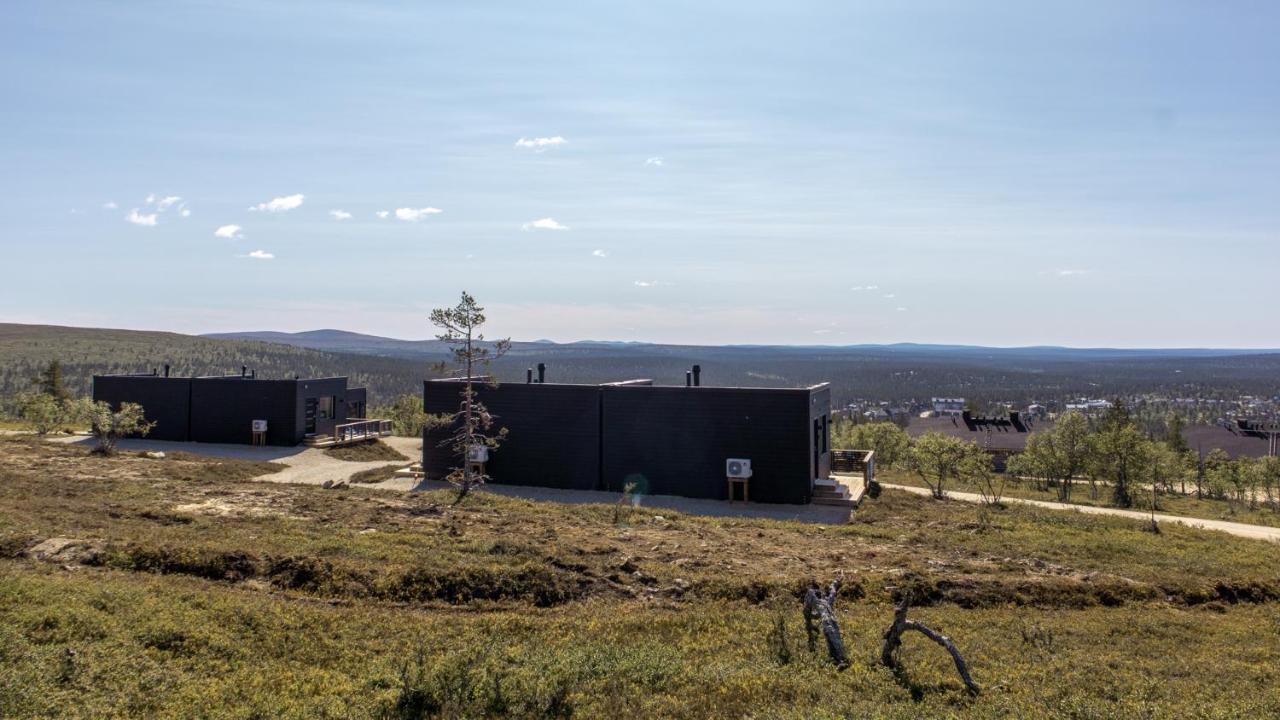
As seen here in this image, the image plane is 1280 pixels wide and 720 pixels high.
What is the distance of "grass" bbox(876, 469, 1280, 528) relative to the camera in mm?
32406

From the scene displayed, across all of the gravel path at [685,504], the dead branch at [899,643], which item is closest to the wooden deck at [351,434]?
the gravel path at [685,504]

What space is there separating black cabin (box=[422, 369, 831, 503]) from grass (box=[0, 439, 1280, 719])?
4.35 metres

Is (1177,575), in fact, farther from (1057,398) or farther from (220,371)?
(1057,398)

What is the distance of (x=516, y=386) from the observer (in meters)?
24.8

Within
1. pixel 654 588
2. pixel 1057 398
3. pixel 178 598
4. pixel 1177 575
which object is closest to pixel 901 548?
pixel 1177 575

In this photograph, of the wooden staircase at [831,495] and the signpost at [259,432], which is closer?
the wooden staircase at [831,495]

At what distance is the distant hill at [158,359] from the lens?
89.4m

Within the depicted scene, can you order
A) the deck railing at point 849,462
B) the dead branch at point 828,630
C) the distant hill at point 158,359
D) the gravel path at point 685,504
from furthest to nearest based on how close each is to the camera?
1. the distant hill at point 158,359
2. the deck railing at point 849,462
3. the gravel path at point 685,504
4. the dead branch at point 828,630

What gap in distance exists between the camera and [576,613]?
10766mm

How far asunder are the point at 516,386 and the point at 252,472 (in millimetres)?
9995

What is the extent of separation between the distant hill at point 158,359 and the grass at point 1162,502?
232ft

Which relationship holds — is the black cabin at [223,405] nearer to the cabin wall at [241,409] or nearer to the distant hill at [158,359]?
the cabin wall at [241,409]

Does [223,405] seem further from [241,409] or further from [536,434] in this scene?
[536,434]

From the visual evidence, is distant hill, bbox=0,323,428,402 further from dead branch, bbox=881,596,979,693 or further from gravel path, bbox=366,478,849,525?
dead branch, bbox=881,596,979,693
